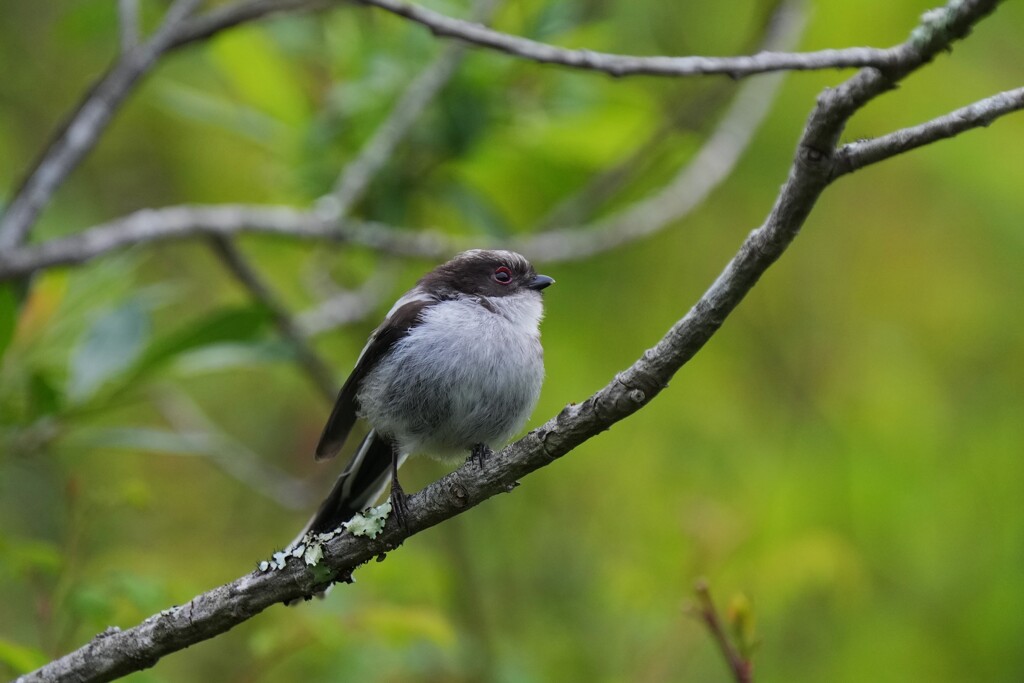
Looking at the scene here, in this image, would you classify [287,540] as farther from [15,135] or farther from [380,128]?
[15,135]

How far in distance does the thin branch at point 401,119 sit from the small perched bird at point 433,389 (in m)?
0.79

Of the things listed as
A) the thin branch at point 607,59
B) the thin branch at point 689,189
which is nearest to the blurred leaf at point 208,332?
the thin branch at point 689,189

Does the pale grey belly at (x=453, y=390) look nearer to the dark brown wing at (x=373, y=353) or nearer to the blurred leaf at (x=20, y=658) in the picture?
the dark brown wing at (x=373, y=353)

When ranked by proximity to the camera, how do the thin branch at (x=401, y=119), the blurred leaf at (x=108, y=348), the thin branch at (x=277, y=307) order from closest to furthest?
the blurred leaf at (x=108, y=348), the thin branch at (x=401, y=119), the thin branch at (x=277, y=307)

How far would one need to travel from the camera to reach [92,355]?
440cm

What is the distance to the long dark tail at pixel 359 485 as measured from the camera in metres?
4.23

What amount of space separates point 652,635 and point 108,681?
297 centimetres

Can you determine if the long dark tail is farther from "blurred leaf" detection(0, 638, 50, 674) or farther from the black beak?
"blurred leaf" detection(0, 638, 50, 674)

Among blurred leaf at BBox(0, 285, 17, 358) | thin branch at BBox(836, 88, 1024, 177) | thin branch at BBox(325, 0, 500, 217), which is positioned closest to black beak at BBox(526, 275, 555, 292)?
thin branch at BBox(325, 0, 500, 217)

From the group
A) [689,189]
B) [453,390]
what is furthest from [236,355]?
[689,189]

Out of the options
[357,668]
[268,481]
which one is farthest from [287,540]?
[357,668]

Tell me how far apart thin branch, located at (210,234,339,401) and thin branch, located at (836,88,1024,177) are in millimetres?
3244

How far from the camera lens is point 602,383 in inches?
235

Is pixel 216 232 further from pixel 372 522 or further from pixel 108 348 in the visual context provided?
pixel 372 522
